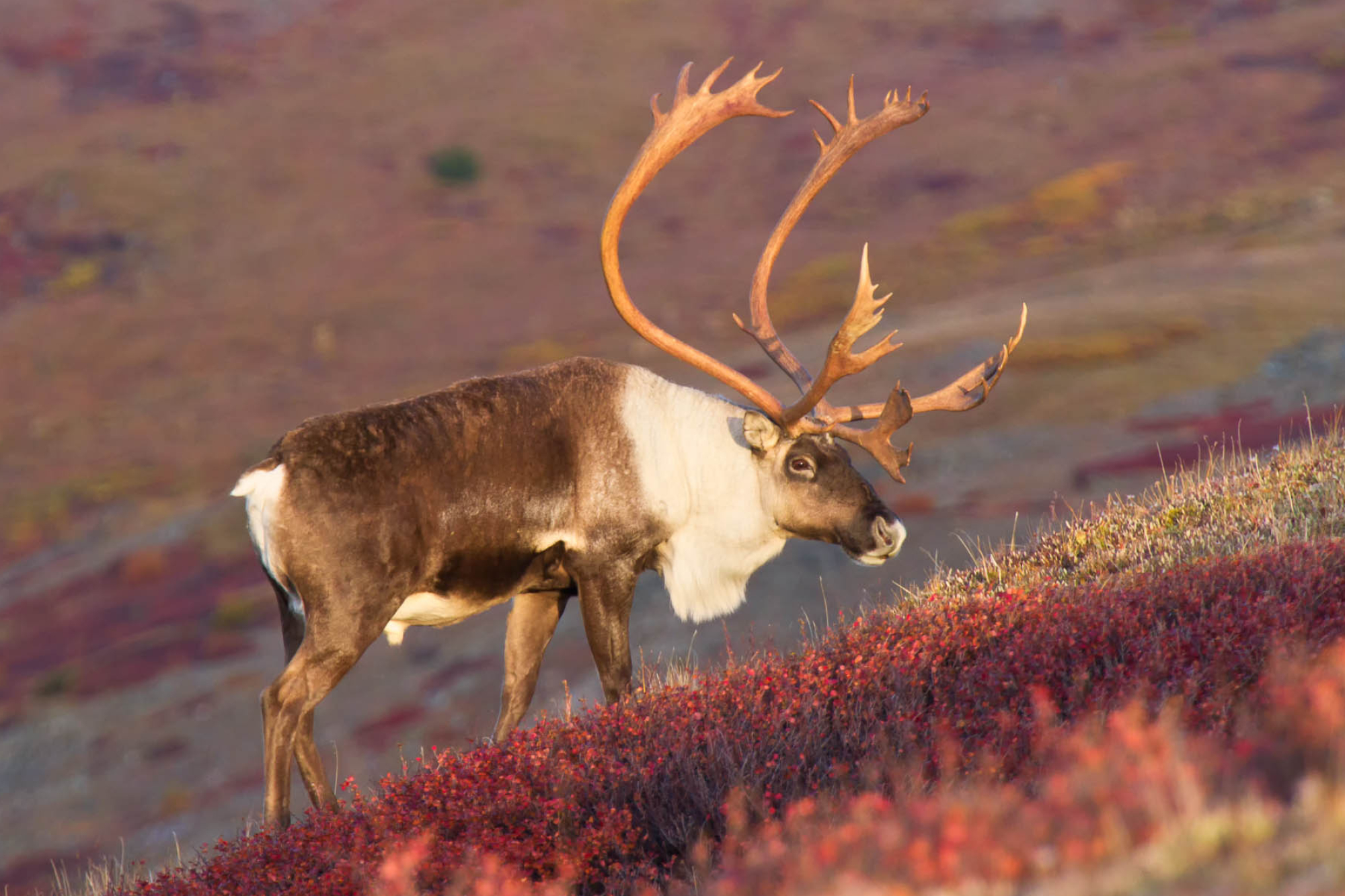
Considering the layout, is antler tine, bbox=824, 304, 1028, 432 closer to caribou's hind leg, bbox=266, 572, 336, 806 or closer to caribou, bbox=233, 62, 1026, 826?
caribou, bbox=233, 62, 1026, 826

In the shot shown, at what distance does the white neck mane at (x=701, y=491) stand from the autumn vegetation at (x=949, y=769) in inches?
38.6

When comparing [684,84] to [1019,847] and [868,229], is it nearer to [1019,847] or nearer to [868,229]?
[1019,847]

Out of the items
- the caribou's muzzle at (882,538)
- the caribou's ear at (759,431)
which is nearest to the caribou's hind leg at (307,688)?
the caribou's ear at (759,431)

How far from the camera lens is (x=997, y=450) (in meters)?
33.2

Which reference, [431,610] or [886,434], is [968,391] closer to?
[886,434]

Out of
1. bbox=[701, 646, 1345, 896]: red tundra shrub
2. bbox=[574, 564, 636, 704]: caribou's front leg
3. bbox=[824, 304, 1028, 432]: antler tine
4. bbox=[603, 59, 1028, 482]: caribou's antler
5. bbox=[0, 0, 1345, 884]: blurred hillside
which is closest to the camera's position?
bbox=[701, 646, 1345, 896]: red tundra shrub

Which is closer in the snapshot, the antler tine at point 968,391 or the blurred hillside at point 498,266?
the antler tine at point 968,391

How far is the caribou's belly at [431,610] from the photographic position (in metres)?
6.32

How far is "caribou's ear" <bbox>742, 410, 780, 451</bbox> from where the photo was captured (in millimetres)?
7066

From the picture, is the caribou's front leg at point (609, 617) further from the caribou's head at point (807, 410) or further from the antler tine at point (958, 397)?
the antler tine at point (958, 397)

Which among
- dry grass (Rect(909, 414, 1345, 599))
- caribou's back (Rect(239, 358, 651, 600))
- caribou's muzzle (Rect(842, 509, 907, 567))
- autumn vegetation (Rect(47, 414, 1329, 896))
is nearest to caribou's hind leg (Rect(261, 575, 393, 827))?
caribou's back (Rect(239, 358, 651, 600))

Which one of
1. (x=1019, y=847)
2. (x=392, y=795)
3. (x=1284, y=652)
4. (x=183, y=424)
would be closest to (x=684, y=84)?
(x=392, y=795)

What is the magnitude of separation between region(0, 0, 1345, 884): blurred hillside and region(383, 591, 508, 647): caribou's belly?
41.6 feet

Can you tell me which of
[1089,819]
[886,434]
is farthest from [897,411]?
[1089,819]
